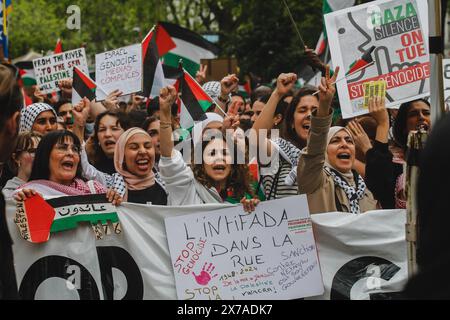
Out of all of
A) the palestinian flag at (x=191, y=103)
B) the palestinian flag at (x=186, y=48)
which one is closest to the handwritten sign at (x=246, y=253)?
the palestinian flag at (x=191, y=103)

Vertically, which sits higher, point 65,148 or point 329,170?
point 65,148

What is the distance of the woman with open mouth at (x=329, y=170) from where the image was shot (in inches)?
225

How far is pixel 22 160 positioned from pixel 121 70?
3406 millimetres

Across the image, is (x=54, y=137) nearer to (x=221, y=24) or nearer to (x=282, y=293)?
(x=282, y=293)

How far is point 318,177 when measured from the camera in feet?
19.6

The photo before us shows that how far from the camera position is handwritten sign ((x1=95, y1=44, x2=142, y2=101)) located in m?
9.76

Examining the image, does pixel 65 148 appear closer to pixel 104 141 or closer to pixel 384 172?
pixel 104 141

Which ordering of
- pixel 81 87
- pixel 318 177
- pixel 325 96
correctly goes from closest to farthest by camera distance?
pixel 325 96 → pixel 318 177 → pixel 81 87

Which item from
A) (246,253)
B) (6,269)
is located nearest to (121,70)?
(246,253)

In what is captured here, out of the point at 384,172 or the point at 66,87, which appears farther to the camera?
A: the point at 66,87

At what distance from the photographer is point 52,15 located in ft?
129

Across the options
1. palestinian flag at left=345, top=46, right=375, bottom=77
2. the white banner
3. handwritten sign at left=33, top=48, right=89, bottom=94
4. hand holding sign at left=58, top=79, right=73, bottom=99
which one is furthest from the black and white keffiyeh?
handwritten sign at left=33, top=48, right=89, bottom=94

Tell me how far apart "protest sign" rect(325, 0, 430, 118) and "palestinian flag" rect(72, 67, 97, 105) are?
2891mm

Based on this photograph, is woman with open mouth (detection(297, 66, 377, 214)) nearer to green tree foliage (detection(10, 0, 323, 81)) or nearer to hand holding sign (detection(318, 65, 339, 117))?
hand holding sign (detection(318, 65, 339, 117))
